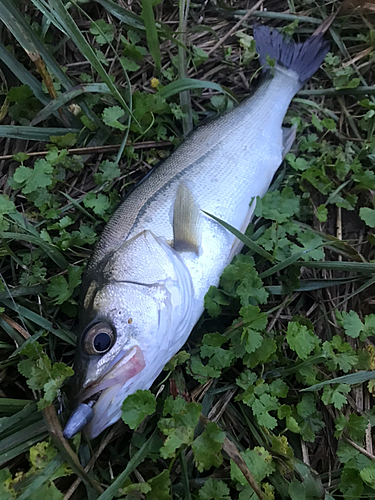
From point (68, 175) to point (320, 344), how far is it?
1943mm

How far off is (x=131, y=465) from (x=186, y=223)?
1.24 metres

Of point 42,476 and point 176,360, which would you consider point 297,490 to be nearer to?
point 176,360

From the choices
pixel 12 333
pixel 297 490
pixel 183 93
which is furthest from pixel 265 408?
pixel 183 93

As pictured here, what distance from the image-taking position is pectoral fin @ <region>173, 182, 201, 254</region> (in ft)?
6.67

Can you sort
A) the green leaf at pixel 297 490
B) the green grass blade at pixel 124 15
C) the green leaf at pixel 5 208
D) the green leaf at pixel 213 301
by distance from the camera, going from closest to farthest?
the green leaf at pixel 297 490, the green leaf at pixel 213 301, the green leaf at pixel 5 208, the green grass blade at pixel 124 15

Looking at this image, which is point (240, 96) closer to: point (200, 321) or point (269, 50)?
point (269, 50)

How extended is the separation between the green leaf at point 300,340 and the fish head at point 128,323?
0.58 m

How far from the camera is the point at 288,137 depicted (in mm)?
2623

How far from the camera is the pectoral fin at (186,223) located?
6.67 feet

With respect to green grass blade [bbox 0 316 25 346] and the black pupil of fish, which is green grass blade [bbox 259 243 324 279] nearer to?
the black pupil of fish

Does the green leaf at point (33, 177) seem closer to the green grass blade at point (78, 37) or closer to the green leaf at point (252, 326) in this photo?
the green grass blade at point (78, 37)

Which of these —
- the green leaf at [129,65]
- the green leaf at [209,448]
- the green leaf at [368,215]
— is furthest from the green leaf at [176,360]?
the green leaf at [129,65]

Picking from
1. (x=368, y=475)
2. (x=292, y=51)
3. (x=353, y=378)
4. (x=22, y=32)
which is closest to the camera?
(x=368, y=475)

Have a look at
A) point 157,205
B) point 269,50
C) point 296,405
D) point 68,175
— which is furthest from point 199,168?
point 296,405
